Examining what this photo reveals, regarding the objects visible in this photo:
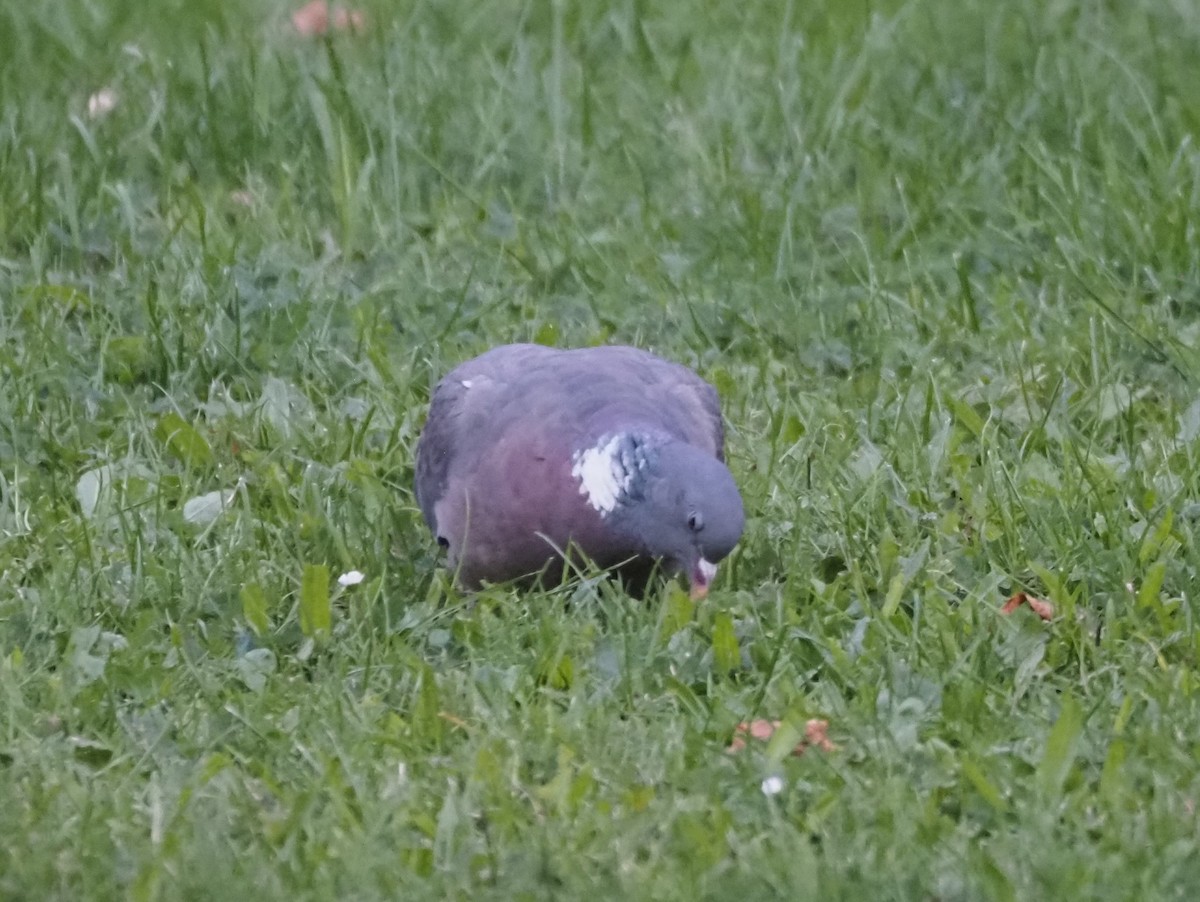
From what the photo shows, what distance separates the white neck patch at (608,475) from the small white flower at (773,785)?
0.68m

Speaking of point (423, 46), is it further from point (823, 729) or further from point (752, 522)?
point (823, 729)

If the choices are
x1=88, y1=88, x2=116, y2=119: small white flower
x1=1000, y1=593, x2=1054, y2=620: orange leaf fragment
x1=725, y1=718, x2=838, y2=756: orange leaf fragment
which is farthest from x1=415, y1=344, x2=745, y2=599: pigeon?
x1=88, y1=88, x2=116, y2=119: small white flower

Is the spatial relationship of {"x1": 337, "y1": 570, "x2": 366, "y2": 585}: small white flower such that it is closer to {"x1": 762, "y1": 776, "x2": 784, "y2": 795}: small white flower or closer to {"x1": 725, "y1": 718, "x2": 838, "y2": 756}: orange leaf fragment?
{"x1": 725, "y1": 718, "x2": 838, "y2": 756}: orange leaf fragment

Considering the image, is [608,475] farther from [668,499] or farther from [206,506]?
[206,506]

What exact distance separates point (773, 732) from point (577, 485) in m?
0.63

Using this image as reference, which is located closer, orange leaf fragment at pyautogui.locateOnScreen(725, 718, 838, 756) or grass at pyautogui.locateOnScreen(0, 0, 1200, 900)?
grass at pyautogui.locateOnScreen(0, 0, 1200, 900)

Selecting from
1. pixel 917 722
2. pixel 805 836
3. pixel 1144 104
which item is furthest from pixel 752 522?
pixel 1144 104

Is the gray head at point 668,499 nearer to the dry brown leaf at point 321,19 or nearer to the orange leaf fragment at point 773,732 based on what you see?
the orange leaf fragment at point 773,732

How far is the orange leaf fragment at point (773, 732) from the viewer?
126 inches

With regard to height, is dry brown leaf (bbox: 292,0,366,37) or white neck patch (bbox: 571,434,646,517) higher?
white neck patch (bbox: 571,434,646,517)

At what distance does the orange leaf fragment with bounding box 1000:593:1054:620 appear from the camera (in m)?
3.66

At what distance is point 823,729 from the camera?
10.7 feet

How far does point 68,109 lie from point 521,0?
65.6 inches

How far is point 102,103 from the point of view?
5.84 metres
